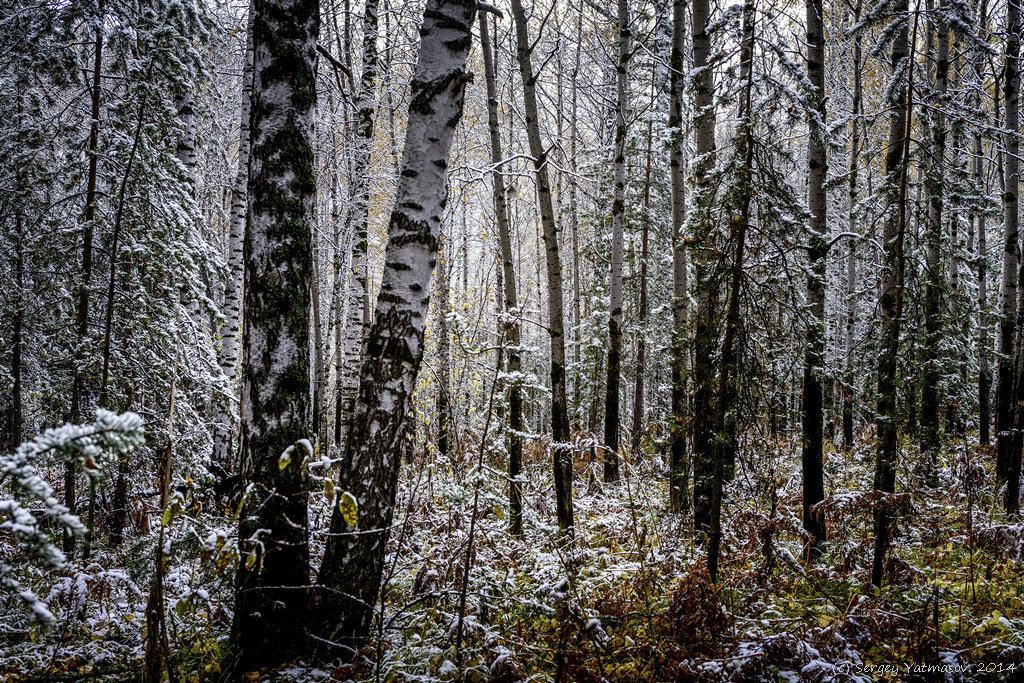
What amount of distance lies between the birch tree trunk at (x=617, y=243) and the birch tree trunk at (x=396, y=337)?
17.5 ft

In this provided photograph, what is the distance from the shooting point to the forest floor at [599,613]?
3.12 meters

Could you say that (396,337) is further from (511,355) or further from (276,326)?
(511,355)

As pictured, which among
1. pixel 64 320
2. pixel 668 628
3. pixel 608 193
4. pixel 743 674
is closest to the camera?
pixel 743 674

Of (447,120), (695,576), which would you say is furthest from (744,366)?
(447,120)

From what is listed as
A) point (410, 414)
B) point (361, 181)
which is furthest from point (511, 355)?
point (361, 181)

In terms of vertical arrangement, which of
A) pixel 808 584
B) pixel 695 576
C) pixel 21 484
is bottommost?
pixel 808 584

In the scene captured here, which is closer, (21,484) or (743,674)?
(21,484)

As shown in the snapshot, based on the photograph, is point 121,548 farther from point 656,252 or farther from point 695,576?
point 656,252

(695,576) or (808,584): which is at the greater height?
(695,576)

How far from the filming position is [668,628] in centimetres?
371

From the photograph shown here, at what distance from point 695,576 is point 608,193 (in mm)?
13308

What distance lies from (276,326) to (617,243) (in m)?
7.00

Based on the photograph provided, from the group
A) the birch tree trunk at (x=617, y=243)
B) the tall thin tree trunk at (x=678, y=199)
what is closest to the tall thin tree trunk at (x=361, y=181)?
the birch tree trunk at (x=617, y=243)

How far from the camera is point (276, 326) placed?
3.14 m
